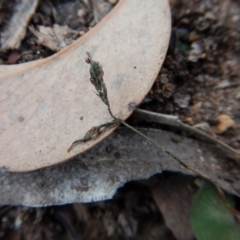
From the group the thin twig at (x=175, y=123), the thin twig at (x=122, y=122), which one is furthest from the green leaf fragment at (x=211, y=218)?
the thin twig at (x=175, y=123)

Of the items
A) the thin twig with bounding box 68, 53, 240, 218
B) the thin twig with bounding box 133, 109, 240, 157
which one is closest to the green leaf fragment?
the thin twig with bounding box 68, 53, 240, 218

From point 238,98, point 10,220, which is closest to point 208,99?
point 238,98

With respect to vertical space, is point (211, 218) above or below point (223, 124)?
below

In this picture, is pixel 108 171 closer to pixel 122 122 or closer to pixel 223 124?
pixel 122 122

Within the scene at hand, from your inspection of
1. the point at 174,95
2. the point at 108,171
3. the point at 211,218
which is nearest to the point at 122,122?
the point at 108,171

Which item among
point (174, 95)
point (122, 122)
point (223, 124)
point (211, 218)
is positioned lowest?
point (211, 218)

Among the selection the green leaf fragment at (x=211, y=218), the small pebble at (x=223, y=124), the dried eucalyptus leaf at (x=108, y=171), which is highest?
the dried eucalyptus leaf at (x=108, y=171)

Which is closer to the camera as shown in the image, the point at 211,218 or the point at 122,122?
the point at 122,122

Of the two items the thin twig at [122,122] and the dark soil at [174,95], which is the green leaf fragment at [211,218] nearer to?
the thin twig at [122,122]
